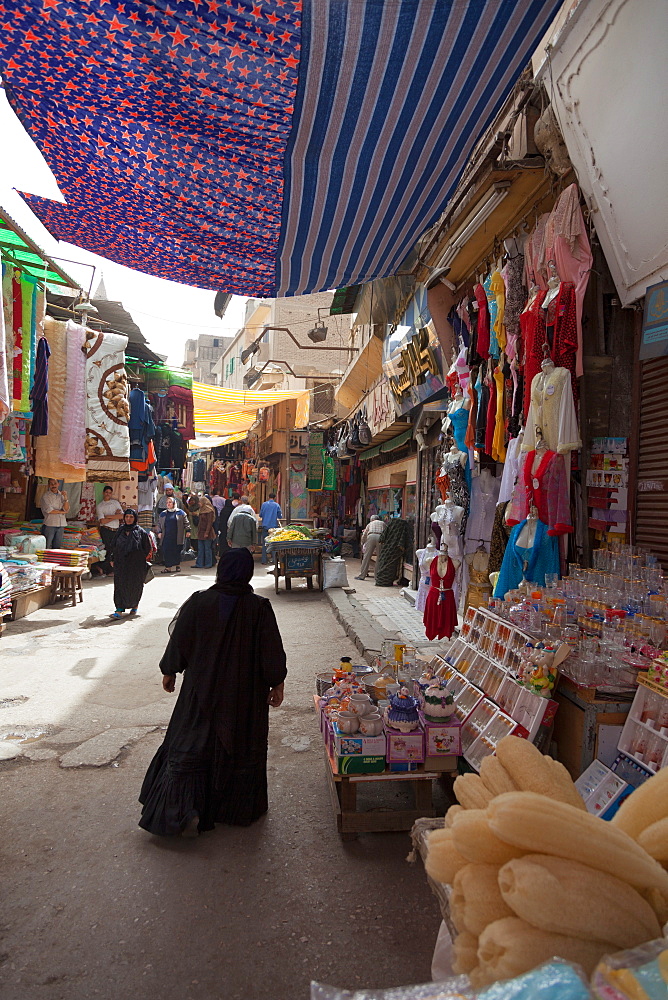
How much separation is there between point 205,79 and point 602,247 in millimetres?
2595

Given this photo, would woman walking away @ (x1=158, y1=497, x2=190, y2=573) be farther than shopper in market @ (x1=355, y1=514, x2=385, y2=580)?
Yes

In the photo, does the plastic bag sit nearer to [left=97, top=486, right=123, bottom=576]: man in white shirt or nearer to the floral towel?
[left=97, top=486, right=123, bottom=576]: man in white shirt

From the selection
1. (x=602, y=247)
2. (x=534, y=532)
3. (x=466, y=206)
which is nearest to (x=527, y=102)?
(x=466, y=206)

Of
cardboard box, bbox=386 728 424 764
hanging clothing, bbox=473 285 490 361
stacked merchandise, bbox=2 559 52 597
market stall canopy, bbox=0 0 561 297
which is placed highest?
market stall canopy, bbox=0 0 561 297

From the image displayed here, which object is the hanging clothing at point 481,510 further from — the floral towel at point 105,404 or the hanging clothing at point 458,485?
the floral towel at point 105,404

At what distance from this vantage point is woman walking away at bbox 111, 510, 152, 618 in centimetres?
867

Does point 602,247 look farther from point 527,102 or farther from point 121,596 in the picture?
point 121,596

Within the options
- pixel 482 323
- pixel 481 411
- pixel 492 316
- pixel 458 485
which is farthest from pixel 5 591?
pixel 492 316

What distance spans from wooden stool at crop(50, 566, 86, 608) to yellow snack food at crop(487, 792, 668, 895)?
31.3ft

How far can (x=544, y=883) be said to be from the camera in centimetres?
89

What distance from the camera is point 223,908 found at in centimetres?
263

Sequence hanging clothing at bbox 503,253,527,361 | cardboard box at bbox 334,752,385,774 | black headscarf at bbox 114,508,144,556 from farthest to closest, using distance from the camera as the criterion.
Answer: black headscarf at bbox 114,508,144,556
hanging clothing at bbox 503,253,527,361
cardboard box at bbox 334,752,385,774

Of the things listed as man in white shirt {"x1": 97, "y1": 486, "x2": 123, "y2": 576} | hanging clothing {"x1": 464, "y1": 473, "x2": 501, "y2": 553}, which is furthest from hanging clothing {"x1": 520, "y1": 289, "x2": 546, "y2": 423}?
man in white shirt {"x1": 97, "y1": 486, "x2": 123, "y2": 576}

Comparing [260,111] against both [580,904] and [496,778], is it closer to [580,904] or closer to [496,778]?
[496,778]
